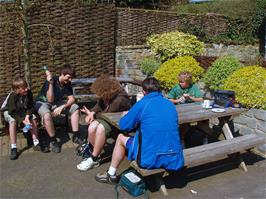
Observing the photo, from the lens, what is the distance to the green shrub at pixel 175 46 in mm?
8281

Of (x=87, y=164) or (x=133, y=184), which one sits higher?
(x=133, y=184)

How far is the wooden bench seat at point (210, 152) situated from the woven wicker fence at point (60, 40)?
514 cm

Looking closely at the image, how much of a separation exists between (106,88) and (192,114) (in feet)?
3.98

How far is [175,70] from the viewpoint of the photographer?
24.2 ft

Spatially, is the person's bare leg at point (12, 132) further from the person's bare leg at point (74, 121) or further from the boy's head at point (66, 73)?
the boy's head at point (66, 73)

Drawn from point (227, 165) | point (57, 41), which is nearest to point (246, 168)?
point (227, 165)

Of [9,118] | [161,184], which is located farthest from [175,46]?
[161,184]

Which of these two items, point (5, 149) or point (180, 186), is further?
point (5, 149)

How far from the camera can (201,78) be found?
7324mm

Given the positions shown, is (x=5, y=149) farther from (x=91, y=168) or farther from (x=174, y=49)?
(x=174, y=49)

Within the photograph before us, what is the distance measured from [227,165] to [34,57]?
565 cm

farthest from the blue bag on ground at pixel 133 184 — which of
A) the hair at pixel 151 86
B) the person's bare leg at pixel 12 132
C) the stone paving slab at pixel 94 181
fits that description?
the person's bare leg at pixel 12 132

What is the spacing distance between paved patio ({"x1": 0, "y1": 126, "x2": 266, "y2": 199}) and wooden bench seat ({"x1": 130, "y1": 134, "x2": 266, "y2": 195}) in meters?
0.34

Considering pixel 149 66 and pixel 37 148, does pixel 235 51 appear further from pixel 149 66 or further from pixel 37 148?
pixel 37 148
